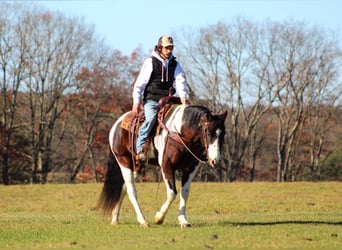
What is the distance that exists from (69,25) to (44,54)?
3263 millimetres

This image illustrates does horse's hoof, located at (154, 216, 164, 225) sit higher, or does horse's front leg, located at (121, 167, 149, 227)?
horse's front leg, located at (121, 167, 149, 227)

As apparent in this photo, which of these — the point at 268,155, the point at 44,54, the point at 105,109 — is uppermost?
the point at 44,54

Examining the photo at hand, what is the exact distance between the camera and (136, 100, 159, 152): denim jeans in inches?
509

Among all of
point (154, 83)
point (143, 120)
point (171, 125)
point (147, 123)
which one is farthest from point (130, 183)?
point (154, 83)

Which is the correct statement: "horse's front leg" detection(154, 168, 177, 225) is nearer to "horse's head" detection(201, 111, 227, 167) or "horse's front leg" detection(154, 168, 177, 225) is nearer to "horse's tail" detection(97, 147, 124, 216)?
"horse's head" detection(201, 111, 227, 167)

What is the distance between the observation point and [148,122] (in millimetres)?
12922

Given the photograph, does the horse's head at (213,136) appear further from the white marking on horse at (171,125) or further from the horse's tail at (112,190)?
the horse's tail at (112,190)

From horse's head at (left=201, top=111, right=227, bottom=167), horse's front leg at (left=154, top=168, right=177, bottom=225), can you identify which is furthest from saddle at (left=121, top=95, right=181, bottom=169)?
horse's head at (left=201, top=111, right=227, bottom=167)

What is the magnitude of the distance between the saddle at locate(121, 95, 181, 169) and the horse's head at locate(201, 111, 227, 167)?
0.97 m

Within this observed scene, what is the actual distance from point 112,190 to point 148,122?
191 cm

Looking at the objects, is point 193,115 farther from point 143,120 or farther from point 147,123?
point 143,120

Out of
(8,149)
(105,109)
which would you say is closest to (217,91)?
(105,109)

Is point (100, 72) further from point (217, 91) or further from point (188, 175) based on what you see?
point (188, 175)

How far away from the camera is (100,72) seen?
2408 inches
